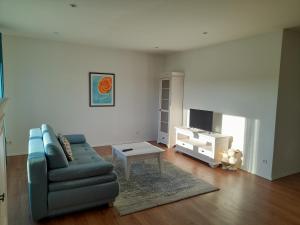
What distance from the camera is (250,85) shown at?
4.06 m

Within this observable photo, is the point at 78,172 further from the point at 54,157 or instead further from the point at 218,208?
the point at 218,208

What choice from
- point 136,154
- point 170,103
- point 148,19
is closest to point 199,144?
point 170,103

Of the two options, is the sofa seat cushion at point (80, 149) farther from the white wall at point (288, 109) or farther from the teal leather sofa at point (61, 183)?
the white wall at point (288, 109)

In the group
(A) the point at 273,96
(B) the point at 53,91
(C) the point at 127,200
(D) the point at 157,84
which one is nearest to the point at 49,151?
(C) the point at 127,200

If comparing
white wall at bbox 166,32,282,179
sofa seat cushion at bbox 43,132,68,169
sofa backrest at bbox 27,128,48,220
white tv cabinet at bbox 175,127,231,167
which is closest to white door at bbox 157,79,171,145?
white tv cabinet at bbox 175,127,231,167

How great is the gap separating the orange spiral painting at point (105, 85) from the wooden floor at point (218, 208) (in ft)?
8.45

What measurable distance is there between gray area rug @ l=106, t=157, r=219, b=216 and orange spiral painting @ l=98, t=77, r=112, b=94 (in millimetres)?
2141

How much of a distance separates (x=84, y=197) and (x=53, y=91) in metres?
3.19

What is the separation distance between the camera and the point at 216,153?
4.34 m

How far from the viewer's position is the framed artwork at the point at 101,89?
5.42 m

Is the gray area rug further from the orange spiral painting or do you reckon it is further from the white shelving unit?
the orange spiral painting

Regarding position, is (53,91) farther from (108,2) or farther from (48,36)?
(108,2)

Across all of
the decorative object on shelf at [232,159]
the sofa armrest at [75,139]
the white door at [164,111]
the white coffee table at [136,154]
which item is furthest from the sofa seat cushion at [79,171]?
the white door at [164,111]

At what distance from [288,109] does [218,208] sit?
226cm
